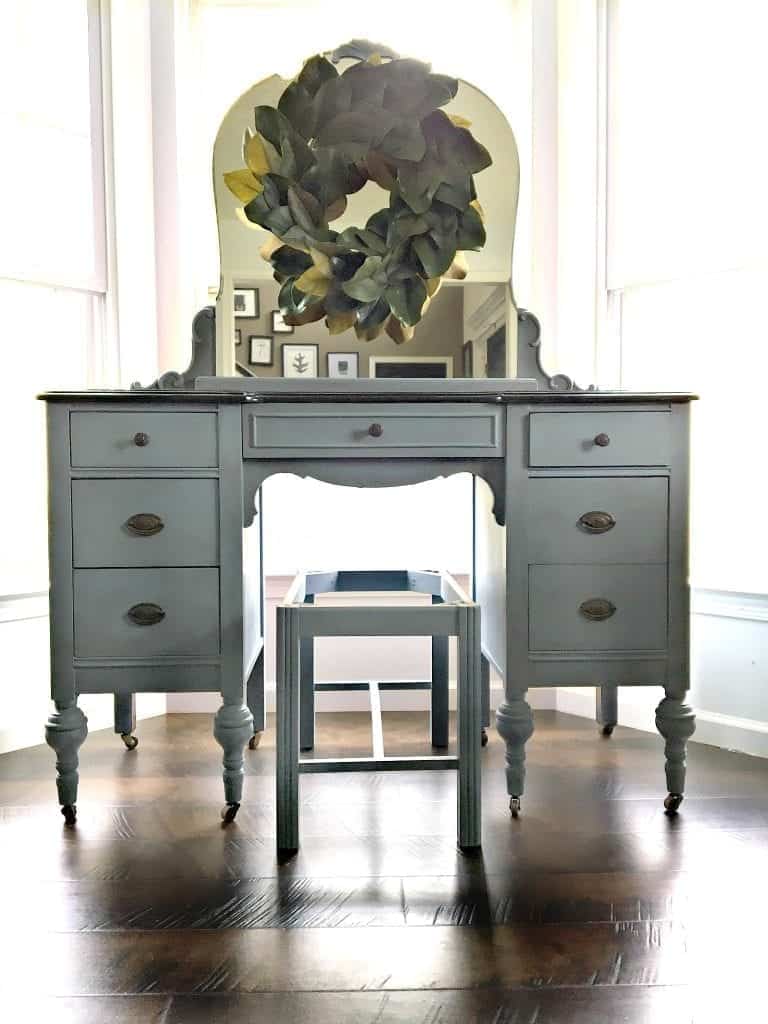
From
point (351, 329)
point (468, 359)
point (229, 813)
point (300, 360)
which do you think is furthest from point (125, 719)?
point (468, 359)

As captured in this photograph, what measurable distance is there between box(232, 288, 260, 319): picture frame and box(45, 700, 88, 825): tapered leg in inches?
41.4

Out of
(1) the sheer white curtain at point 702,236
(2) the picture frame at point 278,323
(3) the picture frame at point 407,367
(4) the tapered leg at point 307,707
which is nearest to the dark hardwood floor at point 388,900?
(4) the tapered leg at point 307,707

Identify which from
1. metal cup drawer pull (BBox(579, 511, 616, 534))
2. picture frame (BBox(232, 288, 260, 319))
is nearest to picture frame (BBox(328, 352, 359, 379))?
picture frame (BBox(232, 288, 260, 319))

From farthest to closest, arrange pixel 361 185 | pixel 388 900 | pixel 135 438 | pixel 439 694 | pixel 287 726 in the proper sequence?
pixel 439 694, pixel 361 185, pixel 135 438, pixel 287 726, pixel 388 900

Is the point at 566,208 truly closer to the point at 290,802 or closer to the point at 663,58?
the point at 663,58

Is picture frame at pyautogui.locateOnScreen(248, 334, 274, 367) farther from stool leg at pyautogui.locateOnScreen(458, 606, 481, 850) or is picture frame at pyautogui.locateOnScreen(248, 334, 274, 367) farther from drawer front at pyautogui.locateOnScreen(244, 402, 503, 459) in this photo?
stool leg at pyautogui.locateOnScreen(458, 606, 481, 850)

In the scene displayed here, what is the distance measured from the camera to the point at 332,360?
2182 mm

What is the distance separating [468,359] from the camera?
2219 millimetres

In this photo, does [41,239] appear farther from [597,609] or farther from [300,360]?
[597,609]

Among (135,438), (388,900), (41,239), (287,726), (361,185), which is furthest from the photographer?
(41,239)

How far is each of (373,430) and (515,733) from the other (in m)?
0.74

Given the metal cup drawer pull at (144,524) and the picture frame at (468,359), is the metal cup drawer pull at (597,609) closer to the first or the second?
the picture frame at (468,359)

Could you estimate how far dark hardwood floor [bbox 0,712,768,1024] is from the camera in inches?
46.8

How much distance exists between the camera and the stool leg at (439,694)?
2270mm
